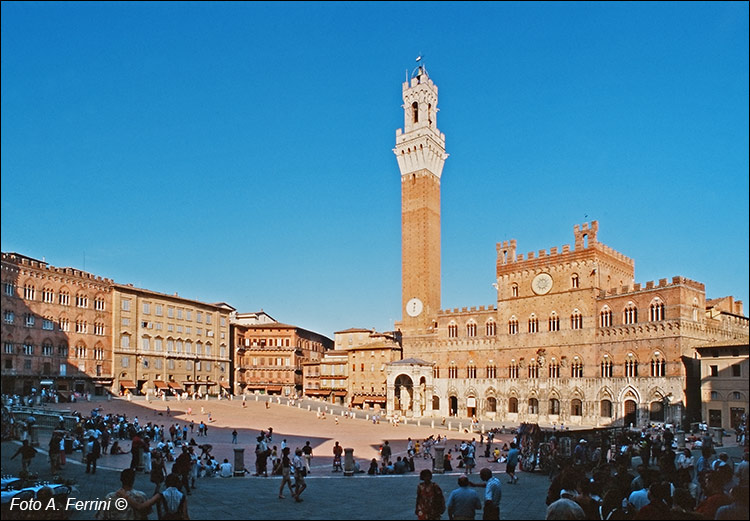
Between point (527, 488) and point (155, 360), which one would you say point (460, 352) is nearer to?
point (155, 360)

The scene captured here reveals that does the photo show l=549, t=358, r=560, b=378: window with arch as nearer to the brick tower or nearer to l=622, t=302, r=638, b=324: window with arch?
l=622, t=302, r=638, b=324: window with arch

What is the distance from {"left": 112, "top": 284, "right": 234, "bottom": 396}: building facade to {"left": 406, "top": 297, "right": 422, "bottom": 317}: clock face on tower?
2316 centimetres

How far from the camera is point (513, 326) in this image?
57688 millimetres

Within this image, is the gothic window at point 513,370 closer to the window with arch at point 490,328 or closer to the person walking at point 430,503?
the window with arch at point 490,328

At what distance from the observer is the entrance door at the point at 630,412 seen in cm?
4709

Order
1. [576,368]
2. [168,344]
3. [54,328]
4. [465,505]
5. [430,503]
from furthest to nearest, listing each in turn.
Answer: [168,344] → [54,328] → [576,368] → [430,503] → [465,505]

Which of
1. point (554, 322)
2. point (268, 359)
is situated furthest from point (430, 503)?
point (268, 359)

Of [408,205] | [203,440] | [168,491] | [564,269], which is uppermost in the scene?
[408,205]

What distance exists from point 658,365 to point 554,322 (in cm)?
1033

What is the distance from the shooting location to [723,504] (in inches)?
305

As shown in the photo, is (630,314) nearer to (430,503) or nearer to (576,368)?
(576,368)

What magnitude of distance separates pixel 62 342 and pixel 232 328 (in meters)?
25.6

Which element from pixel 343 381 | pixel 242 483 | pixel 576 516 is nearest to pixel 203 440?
pixel 242 483

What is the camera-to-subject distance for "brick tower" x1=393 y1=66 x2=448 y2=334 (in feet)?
224
